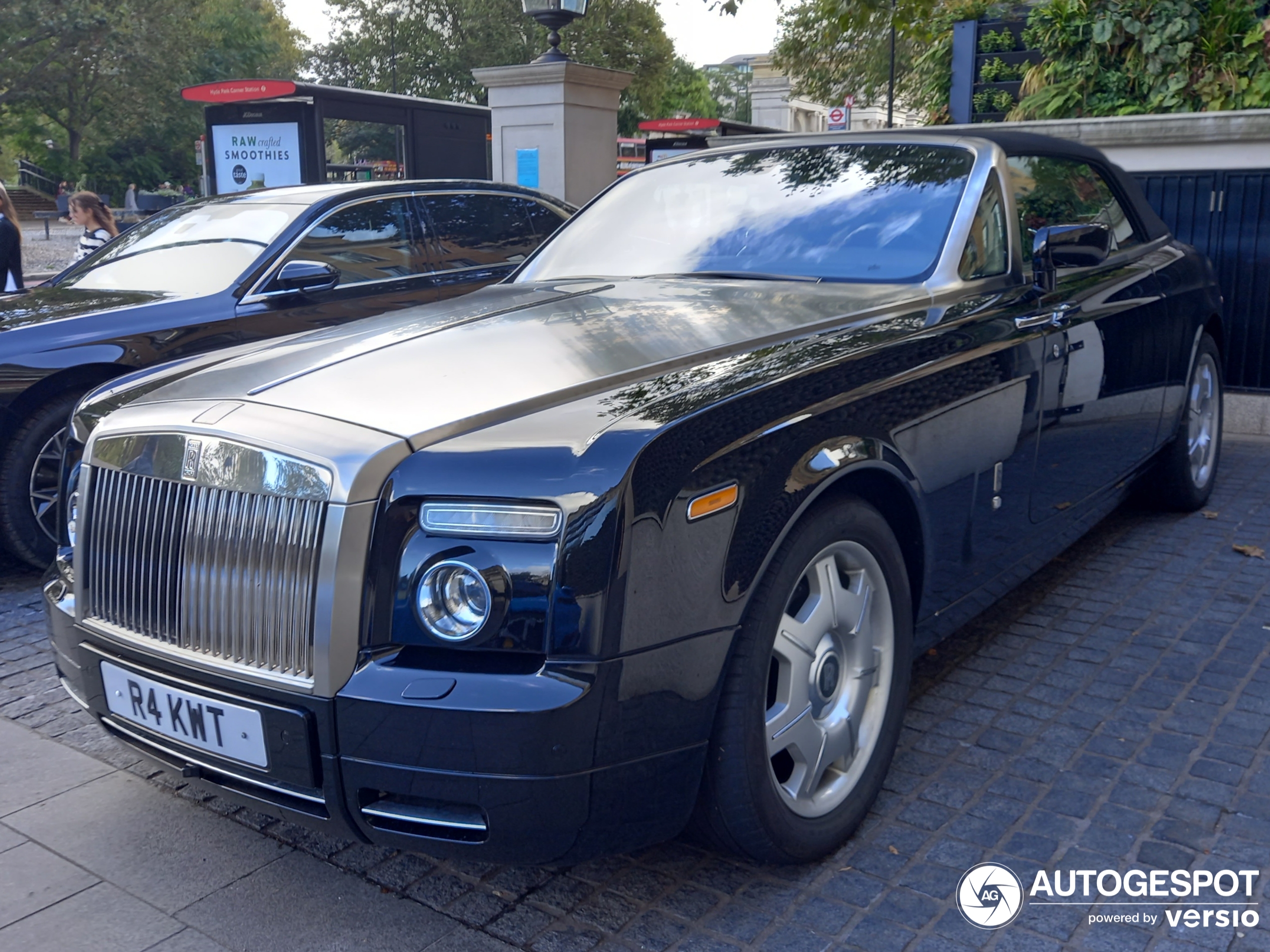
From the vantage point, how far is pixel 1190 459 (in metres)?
5.61

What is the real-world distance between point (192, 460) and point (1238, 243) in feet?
24.4

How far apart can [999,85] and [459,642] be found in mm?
11425

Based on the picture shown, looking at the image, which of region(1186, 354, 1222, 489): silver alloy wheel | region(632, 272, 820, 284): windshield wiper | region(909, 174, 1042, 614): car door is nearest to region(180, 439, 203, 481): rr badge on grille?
region(909, 174, 1042, 614): car door

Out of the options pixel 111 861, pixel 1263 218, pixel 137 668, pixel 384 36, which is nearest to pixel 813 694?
pixel 137 668

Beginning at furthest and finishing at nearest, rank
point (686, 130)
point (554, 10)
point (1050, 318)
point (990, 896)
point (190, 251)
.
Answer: point (686, 130) < point (554, 10) < point (190, 251) < point (1050, 318) < point (990, 896)

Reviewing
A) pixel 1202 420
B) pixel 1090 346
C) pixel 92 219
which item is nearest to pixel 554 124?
pixel 92 219

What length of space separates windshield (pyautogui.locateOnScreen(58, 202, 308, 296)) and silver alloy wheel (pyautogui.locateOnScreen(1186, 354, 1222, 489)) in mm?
4765

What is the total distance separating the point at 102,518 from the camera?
8.79ft

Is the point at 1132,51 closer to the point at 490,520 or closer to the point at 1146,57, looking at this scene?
the point at 1146,57

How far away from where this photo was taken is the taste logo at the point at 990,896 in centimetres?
259

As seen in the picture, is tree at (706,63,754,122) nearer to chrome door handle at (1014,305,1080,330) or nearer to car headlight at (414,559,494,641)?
chrome door handle at (1014,305,1080,330)

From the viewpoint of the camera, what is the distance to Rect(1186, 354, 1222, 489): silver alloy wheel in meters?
5.55

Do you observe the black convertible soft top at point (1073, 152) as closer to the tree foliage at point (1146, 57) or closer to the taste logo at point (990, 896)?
the taste logo at point (990, 896)

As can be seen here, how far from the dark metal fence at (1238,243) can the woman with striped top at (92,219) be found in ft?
26.0
